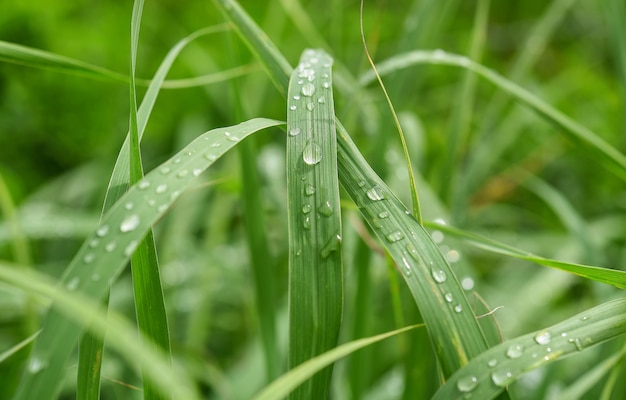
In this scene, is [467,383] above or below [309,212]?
below

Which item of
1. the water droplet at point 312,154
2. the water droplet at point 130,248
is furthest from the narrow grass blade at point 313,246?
the water droplet at point 130,248

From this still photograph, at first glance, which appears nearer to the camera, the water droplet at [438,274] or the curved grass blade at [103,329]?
the curved grass blade at [103,329]

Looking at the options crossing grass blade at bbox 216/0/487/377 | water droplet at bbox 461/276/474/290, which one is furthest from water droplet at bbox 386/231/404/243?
water droplet at bbox 461/276/474/290

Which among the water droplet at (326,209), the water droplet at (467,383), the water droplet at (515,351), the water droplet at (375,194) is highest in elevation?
the water droplet at (375,194)

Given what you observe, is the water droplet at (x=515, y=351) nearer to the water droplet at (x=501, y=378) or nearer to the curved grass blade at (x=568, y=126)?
the water droplet at (x=501, y=378)

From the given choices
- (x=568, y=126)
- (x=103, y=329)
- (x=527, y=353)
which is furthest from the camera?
(x=568, y=126)

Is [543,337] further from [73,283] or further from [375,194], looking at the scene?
[73,283]

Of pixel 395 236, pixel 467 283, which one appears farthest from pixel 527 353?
pixel 467 283
